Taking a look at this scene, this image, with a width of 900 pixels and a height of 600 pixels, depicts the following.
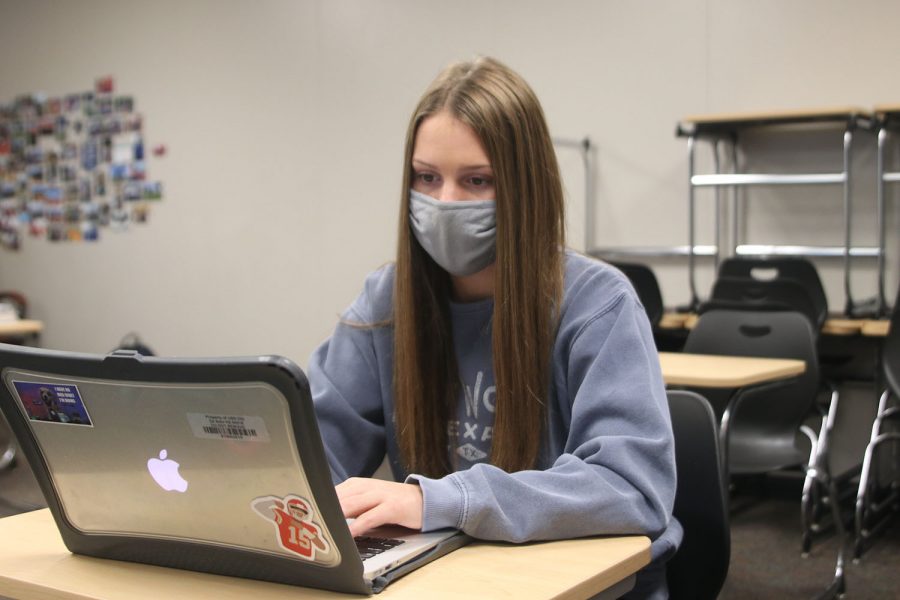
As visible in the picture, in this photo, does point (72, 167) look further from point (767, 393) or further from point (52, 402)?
point (52, 402)

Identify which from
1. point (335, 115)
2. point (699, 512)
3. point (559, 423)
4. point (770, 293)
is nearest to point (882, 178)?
point (770, 293)

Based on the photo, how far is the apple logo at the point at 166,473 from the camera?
0.99 meters

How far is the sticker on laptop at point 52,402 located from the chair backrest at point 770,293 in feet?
10.2

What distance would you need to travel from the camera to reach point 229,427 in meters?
0.93

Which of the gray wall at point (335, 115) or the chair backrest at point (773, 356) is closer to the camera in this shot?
the chair backrest at point (773, 356)

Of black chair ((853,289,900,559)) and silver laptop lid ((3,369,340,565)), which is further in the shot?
black chair ((853,289,900,559))

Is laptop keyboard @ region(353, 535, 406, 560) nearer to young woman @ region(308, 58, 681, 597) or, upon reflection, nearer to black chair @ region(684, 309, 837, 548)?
young woman @ region(308, 58, 681, 597)

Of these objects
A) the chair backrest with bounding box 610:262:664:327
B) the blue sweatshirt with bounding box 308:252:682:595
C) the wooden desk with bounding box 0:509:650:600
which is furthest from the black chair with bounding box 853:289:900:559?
the wooden desk with bounding box 0:509:650:600

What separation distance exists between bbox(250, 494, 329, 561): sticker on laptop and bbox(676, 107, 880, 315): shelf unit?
3.71 meters

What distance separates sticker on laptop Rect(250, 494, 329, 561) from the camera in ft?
3.12

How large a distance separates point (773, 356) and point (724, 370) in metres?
0.48

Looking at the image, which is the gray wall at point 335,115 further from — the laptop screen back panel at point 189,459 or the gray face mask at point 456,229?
the laptop screen back panel at point 189,459

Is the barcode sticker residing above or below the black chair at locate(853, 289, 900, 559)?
above

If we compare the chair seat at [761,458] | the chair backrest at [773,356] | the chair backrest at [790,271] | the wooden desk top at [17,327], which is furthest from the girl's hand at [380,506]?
the wooden desk top at [17,327]
